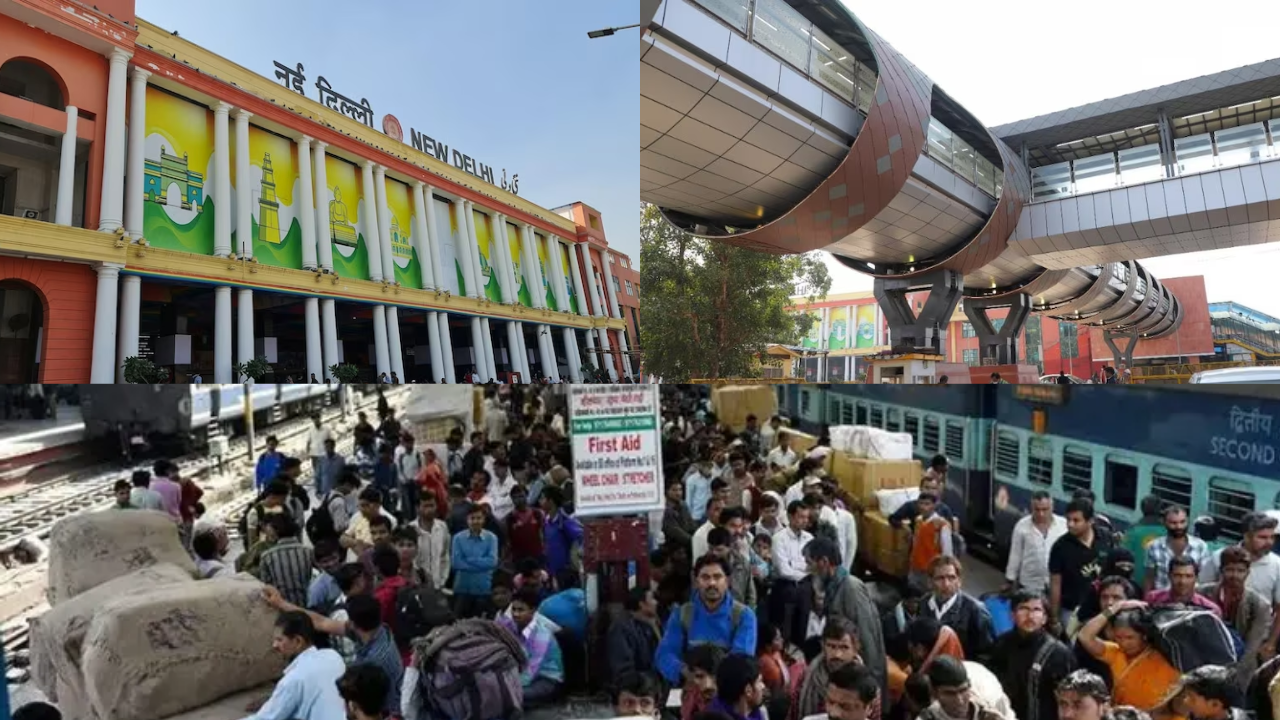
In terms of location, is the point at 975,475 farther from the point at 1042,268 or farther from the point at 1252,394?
the point at 1042,268

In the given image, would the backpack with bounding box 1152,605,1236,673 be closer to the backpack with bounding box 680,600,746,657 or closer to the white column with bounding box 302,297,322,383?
the backpack with bounding box 680,600,746,657

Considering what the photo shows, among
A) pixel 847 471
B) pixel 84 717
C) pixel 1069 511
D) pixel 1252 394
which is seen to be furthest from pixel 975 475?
pixel 84 717

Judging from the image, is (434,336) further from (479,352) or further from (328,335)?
(328,335)

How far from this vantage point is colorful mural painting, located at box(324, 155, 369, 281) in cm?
399

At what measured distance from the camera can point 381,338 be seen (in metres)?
4.02

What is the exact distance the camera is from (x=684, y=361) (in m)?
1.86

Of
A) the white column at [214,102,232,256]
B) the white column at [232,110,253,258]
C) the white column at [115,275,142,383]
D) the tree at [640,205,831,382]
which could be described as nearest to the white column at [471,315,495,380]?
the white column at [232,110,253,258]

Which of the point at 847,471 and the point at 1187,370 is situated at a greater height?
the point at 1187,370

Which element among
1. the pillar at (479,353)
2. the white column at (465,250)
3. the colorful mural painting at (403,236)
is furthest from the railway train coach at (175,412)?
the white column at (465,250)

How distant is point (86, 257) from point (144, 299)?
0.69 metres

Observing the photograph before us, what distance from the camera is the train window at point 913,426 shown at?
70.7 inches

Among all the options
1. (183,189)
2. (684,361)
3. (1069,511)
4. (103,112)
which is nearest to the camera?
(1069,511)

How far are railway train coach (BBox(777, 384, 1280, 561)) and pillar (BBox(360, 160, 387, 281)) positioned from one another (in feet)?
10.9

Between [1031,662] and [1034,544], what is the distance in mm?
311
